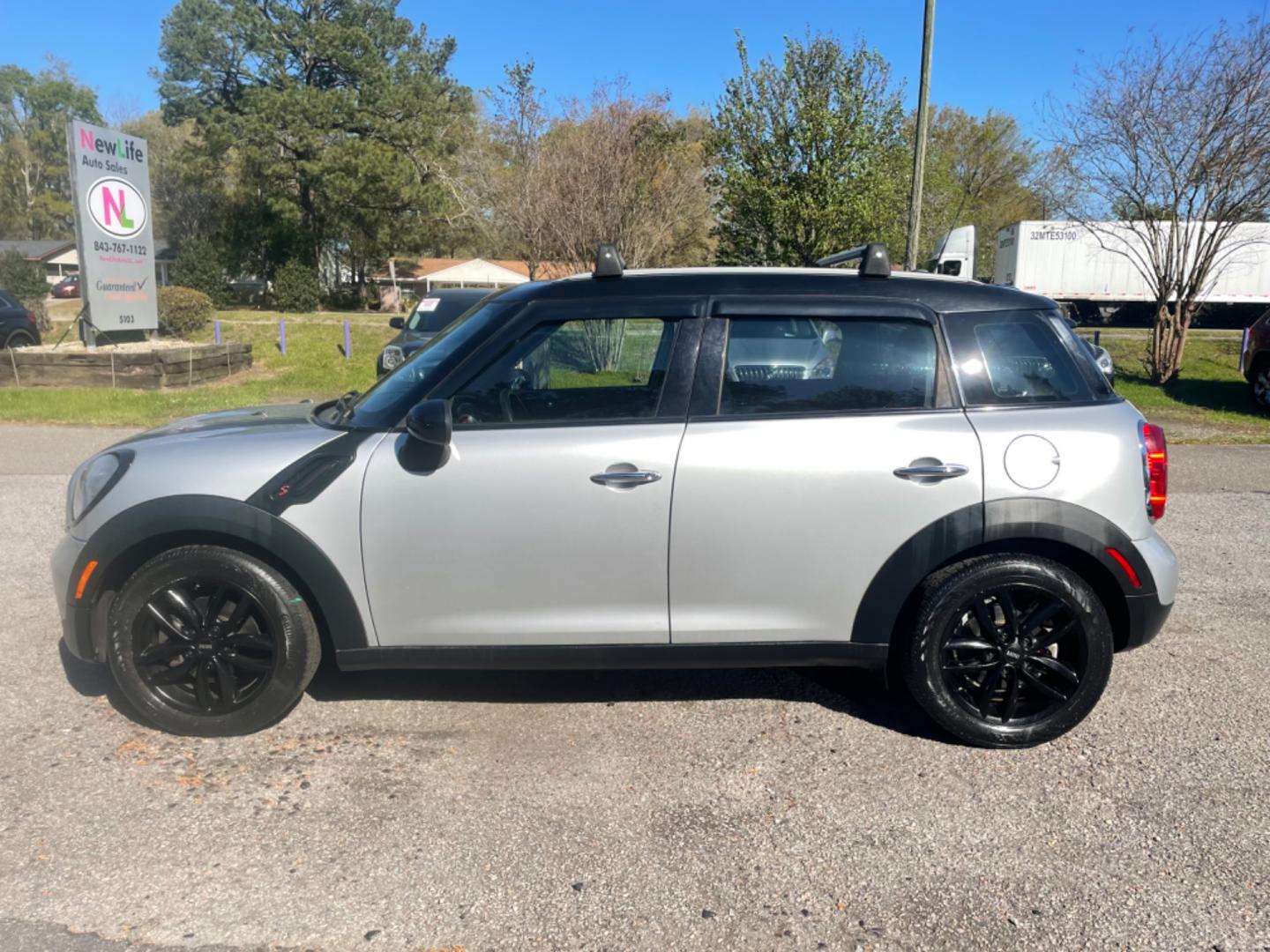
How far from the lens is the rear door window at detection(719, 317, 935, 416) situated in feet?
11.7

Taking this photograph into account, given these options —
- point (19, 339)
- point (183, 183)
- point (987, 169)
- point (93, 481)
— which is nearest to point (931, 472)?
point (93, 481)

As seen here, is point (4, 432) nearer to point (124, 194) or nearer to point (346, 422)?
point (124, 194)

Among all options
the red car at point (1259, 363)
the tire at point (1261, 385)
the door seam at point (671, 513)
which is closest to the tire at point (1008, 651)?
the door seam at point (671, 513)

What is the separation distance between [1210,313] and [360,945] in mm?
36013

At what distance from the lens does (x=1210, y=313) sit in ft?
105

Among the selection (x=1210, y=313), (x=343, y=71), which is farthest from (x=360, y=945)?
(x=343, y=71)

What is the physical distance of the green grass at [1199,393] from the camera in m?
12.0

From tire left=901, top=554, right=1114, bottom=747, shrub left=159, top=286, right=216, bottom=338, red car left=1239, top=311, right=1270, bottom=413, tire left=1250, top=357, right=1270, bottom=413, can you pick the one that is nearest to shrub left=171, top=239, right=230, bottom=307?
shrub left=159, top=286, right=216, bottom=338

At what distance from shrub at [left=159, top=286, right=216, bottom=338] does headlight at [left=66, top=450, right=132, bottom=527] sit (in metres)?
19.1

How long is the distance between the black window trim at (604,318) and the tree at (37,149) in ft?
271

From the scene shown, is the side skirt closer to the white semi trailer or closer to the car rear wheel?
the car rear wheel

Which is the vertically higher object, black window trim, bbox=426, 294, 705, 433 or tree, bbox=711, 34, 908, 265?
tree, bbox=711, 34, 908, 265

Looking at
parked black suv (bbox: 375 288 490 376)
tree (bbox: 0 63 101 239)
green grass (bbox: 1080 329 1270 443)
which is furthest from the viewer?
tree (bbox: 0 63 101 239)

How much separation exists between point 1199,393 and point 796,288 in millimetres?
14868
